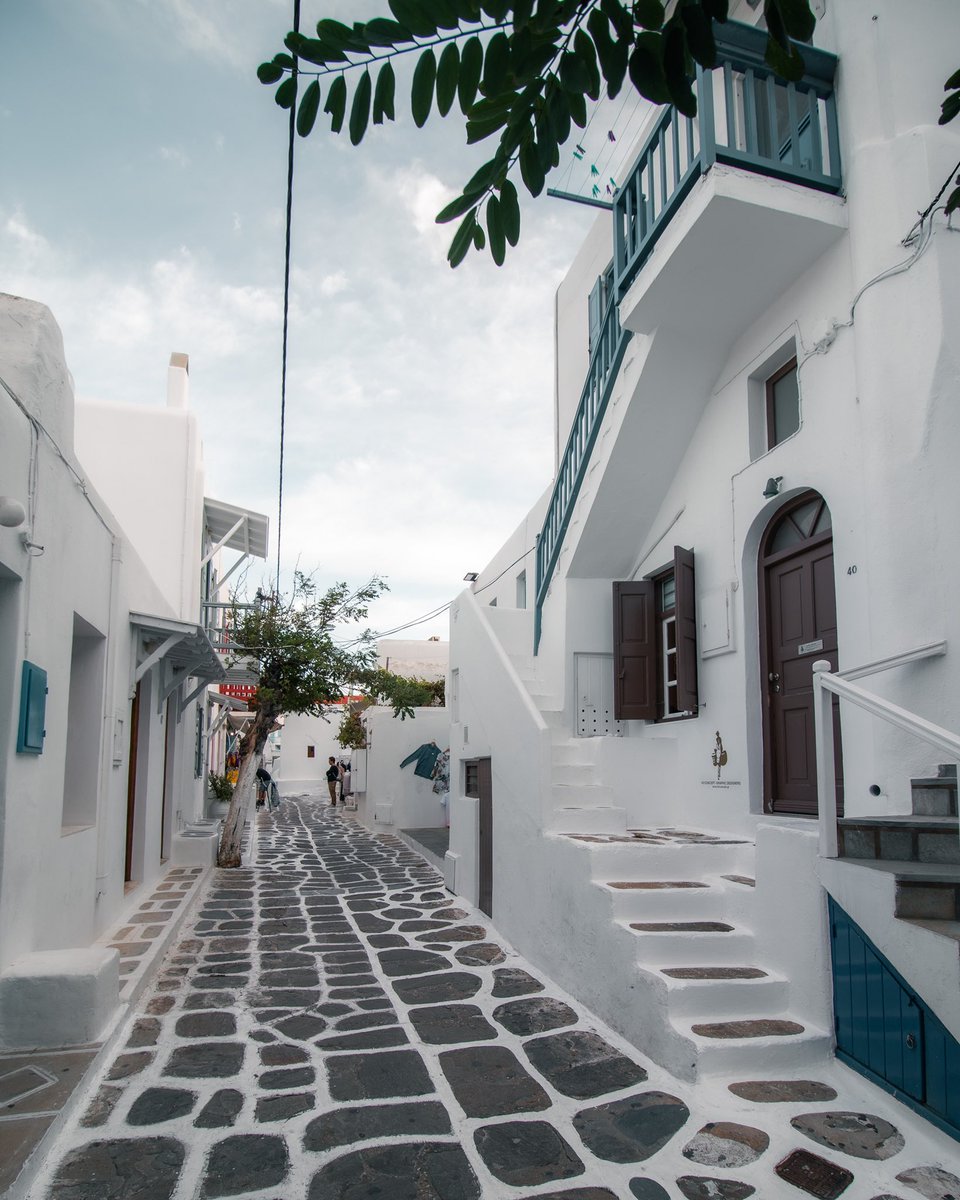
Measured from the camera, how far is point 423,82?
207 cm

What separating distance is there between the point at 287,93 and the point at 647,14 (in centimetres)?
90

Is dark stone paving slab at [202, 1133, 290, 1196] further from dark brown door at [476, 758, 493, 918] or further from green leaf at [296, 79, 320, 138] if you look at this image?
dark brown door at [476, 758, 493, 918]

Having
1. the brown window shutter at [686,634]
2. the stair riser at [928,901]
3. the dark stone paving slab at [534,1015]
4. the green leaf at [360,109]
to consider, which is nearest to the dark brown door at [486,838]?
the brown window shutter at [686,634]

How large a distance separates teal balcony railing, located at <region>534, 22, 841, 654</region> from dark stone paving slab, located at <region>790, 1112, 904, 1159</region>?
17.6 feet

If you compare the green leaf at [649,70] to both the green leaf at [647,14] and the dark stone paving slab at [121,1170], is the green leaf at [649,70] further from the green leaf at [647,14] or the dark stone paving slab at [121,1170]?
the dark stone paving slab at [121,1170]

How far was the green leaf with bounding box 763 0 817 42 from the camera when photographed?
1.87 m

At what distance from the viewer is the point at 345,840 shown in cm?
1569

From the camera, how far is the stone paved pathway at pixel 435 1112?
10.8ft

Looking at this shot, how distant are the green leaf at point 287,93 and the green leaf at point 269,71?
25 millimetres

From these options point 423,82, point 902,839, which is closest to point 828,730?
point 902,839

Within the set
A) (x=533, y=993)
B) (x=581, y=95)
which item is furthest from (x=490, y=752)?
(x=581, y=95)

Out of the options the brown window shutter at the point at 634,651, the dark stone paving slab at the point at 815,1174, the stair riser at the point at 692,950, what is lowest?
the dark stone paving slab at the point at 815,1174

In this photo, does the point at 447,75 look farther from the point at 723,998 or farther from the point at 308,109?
the point at 723,998

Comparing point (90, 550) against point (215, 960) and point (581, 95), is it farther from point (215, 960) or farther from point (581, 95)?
point (581, 95)
